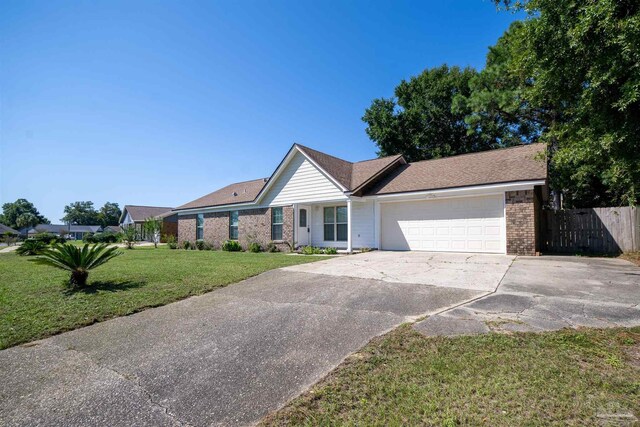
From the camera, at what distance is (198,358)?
3.72m

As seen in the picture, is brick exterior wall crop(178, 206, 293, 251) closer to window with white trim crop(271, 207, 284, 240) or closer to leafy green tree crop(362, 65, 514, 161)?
window with white trim crop(271, 207, 284, 240)

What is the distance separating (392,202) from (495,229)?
182 inches

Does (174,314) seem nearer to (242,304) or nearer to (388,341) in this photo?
(242,304)

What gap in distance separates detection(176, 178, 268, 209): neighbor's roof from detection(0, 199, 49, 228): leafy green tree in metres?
97.2

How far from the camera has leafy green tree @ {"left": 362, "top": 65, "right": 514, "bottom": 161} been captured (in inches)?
1061

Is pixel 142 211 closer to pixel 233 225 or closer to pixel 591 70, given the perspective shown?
pixel 233 225

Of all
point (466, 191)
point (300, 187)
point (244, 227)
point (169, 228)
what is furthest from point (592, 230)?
point (169, 228)

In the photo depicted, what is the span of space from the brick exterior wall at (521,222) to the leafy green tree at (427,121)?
16.7m

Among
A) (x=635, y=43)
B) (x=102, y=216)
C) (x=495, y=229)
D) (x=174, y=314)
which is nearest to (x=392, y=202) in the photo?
(x=495, y=229)

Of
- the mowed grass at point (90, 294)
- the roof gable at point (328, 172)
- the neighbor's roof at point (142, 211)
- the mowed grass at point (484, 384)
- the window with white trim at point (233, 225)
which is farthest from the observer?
the neighbor's roof at point (142, 211)

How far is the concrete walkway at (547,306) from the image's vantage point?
4199mm

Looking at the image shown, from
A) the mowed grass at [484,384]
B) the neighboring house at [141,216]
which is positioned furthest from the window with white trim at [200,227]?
the mowed grass at [484,384]

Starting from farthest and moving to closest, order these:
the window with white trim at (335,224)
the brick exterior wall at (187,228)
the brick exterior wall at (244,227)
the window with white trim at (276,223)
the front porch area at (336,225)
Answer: the brick exterior wall at (187,228) → the window with white trim at (276,223) → the brick exterior wall at (244,227) → the window with white trim at (335,224) → the front porch area at (336,225)

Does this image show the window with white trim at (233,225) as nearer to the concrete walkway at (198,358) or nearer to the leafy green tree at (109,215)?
the concrete walkway at (198,358)
